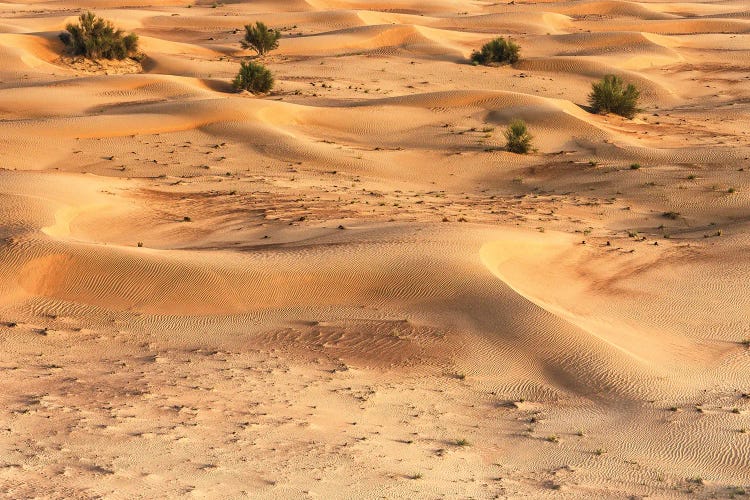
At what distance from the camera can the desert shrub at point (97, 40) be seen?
2884 centimetres

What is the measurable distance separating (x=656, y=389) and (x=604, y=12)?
3784cm

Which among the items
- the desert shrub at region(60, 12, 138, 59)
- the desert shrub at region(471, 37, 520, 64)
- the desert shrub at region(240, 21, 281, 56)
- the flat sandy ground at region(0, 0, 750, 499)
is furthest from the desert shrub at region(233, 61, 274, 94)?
the desert shrub at region(471, 37, 520, 64)

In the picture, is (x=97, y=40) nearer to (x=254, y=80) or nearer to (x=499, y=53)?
(x=254, y=80)

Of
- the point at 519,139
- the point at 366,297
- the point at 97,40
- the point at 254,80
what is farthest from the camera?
the point at 97,40

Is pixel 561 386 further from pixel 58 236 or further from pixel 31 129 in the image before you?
pixel 31 129

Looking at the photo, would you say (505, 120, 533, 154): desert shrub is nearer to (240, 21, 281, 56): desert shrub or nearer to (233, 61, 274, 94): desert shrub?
(233, 61, 274, 94): desert shrub

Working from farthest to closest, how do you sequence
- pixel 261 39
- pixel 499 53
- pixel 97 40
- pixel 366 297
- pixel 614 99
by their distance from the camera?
pixel 261 39 < pixel 499 53 < pixel 97 40 < pixel 614 99 < pixel 366 297

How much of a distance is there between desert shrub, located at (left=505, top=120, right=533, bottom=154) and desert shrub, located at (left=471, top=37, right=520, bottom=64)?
416 inches

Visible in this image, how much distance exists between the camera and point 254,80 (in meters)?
24.8

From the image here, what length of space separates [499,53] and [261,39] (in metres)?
6.89

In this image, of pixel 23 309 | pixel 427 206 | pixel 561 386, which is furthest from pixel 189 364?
pixel 427 206

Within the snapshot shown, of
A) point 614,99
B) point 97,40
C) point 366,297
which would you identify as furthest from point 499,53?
point 366,297

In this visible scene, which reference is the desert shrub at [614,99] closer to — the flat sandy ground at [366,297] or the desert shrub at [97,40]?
the flat sandy ground at [366,297]

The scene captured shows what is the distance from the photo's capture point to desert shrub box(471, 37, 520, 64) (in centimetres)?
3048
